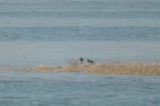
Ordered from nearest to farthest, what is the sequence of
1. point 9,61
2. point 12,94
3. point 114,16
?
point 12,94 < point 9,61 < point 114,16

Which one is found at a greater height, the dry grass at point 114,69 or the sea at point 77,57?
the dry grass at point 114,69

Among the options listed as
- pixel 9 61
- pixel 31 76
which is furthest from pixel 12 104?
pixel 9 61

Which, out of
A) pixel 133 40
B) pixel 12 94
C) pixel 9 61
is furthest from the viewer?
pixel 133 40

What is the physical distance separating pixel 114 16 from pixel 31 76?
186 ft

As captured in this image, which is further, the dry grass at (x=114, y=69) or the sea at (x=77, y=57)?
the dry grass at (x=114, y=69)

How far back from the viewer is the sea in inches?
1404

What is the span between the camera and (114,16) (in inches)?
3752

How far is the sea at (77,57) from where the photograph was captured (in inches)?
1404

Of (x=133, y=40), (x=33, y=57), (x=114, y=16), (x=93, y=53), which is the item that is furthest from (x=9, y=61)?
(x=114, y=16)

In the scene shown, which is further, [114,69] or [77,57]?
[77,57]

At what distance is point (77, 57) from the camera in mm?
47312

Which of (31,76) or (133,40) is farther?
(133,40)

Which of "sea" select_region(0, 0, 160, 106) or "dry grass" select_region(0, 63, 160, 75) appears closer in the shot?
"sea" select_region(0, 0, 160, 106)

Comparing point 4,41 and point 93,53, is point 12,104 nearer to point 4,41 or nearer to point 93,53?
point 93,53
